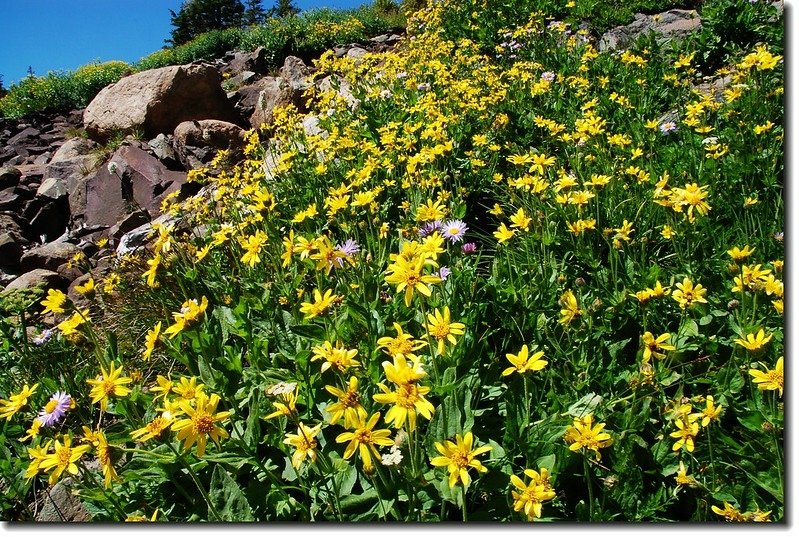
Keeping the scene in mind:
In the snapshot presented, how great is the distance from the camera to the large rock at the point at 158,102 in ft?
28.0

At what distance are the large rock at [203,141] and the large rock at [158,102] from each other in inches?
51.7

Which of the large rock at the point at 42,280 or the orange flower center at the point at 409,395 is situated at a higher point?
the large rock at the point at 42,280

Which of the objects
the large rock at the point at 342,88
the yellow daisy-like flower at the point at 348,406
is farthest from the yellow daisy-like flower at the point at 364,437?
the large rock at the point at 342,88

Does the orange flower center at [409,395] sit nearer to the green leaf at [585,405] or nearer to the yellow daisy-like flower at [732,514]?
the green leaf at [585,405]

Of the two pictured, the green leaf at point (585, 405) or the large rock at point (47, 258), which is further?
the large rock at point (47, 258)

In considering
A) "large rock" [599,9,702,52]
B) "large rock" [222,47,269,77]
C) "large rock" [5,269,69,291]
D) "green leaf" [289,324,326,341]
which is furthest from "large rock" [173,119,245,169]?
"green leaf" [289,324,326,341]

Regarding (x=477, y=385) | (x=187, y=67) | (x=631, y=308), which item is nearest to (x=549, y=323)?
(x=631, y=308)

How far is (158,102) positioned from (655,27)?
293 inches

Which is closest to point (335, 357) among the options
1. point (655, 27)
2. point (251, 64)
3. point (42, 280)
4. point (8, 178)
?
point (42, 280)

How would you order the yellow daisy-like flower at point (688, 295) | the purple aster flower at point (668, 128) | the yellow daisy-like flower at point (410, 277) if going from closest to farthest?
1. the yellow daisy-like flower at point (410, 277)
2. the yellow daisy-like flower at point (688, 295)
3. the purple aster flower at point (668, 128)

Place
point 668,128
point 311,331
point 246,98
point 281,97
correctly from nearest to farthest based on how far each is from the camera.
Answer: point 311,331, point 668,128, point 281,97, point 246,98

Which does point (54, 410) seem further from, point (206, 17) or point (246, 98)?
point (206, 17)

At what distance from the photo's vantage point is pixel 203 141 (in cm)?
743

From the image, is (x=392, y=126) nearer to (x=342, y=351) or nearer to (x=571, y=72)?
(x=571, y=72)
